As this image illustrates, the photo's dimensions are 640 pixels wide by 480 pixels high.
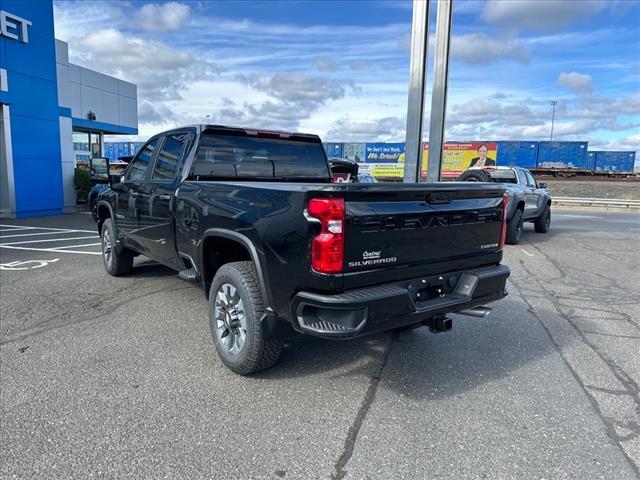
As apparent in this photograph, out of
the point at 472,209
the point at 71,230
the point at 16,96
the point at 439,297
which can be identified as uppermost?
the point at 16,96

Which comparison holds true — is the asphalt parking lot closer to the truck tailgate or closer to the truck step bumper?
the truck step bumper

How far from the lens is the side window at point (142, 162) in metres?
5.60

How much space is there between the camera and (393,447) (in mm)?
2844

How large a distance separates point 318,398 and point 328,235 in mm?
1246

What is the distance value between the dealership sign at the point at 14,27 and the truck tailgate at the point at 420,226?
1468cm

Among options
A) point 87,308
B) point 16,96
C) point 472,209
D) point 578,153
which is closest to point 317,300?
point 472,209

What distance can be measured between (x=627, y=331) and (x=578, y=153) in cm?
4444

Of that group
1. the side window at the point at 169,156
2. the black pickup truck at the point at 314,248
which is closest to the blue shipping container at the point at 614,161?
the black pickup truck at the point at 314,248

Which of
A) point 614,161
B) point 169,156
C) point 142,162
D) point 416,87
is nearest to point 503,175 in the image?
point 416,87

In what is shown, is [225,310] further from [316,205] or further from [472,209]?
[472,209]

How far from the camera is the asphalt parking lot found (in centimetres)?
270

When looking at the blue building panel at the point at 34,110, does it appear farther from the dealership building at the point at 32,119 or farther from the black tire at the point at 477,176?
the black tire at the point at 477,176

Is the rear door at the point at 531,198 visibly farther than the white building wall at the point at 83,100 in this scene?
No

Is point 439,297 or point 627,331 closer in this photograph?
point 439,297
